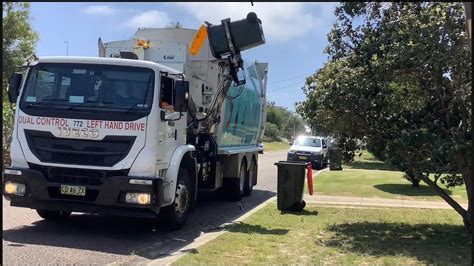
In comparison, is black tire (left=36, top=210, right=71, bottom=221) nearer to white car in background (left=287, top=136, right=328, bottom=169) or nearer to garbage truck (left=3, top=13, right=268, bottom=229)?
garbage truck (left=3, top=13, right=268, bottom=229)

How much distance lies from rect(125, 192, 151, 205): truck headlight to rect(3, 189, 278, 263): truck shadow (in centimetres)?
66

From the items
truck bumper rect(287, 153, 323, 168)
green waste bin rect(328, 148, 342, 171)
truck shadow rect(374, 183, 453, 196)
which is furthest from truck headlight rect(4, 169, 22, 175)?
truck bumper rect(287, 153, 323, 168)

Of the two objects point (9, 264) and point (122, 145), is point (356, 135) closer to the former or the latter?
point (122, 145)

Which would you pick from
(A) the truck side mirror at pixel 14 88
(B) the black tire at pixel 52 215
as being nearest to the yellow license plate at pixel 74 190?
(B) the black tire at pixel 52 215

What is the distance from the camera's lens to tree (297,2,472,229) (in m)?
7.40

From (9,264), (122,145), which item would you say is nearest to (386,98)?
(122,145)

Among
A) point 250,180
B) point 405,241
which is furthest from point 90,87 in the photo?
point 250,180

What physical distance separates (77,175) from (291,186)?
4.98 meters

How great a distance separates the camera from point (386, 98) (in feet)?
26.2

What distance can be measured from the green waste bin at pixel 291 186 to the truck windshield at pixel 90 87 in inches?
168

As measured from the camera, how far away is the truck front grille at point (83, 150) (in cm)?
783

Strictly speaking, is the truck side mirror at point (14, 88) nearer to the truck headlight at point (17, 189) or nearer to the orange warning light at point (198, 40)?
the truck headlight at point (17, 189)

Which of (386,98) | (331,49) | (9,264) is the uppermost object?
(331,49)

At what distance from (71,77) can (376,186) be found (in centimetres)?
1173
